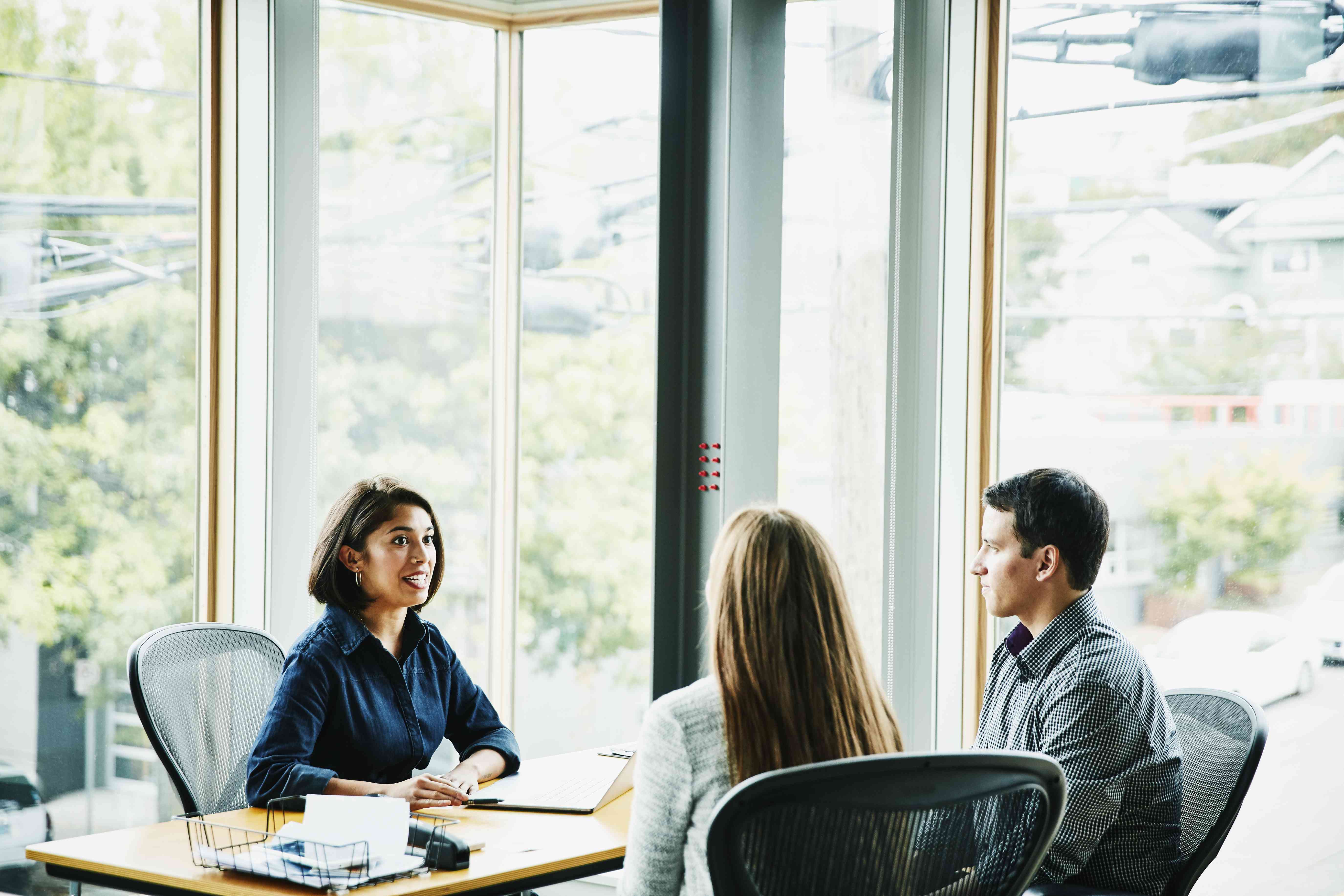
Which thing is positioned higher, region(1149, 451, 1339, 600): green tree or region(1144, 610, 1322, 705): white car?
region(1149, 451, 1339, 600): green tree

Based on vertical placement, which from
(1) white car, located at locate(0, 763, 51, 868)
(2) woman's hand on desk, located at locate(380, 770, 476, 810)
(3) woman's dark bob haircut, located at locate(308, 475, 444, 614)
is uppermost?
(3) woman's dark bob haircut, located at locate(308, 475, 444, 614)

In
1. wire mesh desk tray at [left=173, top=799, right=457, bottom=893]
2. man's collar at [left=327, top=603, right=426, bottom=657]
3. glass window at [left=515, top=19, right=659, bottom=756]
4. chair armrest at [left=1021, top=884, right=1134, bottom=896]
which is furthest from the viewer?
glass window at [left=515, top=19, right=659, bottom=756]

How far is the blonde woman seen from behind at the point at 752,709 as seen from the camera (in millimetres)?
1450

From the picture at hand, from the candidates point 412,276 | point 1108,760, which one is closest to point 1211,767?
point 1108,760

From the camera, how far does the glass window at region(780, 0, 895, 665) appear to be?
303 centimetres

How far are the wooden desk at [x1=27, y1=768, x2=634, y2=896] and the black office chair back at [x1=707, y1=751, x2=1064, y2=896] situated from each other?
515 millimetres

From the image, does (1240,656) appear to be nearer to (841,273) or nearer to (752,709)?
(841,273)

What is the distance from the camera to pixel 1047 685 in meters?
1.89

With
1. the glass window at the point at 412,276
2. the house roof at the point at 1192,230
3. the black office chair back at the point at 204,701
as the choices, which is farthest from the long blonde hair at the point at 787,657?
the glass window at the point at 412,276

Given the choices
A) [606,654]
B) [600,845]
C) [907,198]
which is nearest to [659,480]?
[606,654]

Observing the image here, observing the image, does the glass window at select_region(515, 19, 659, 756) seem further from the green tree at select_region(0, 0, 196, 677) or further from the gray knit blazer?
the gray knit blazer

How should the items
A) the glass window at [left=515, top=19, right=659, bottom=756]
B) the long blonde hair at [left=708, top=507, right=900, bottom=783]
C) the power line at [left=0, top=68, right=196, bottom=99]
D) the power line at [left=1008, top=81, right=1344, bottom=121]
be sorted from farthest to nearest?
1. the glass window at [left=515, top=19, right=659, bottom=756]
2. the power line at [left=0, top=68, right=196, bottom=99]
3. the power line at [left=1008, top=81, right=1344, bottom=121]
4. the long blonde hair at [left=708, top=507, right=900, bottom=783]

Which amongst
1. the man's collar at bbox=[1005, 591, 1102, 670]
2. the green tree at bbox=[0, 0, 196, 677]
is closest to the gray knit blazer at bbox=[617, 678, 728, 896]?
the man's collar at bbox=[1005, 591, 1102, 670]

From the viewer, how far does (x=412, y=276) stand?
3.44m
